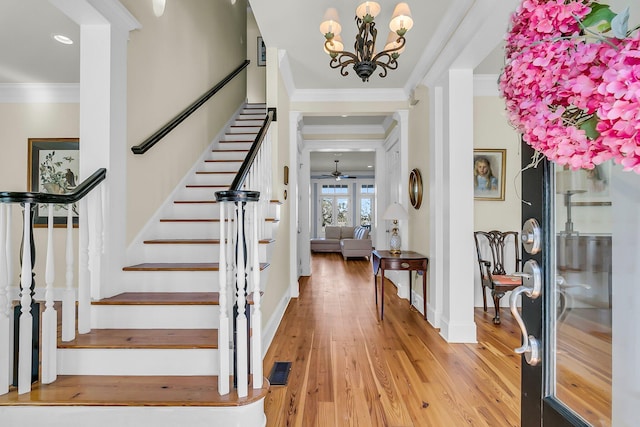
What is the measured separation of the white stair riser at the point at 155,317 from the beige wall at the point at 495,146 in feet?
10.6

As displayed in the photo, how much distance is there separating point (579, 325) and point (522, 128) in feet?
1.62

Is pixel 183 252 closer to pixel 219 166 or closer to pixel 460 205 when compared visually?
pixel 219 166

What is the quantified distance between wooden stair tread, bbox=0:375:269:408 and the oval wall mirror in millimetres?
2752

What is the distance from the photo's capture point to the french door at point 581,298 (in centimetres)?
69

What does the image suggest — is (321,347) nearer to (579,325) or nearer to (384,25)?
(579,325)

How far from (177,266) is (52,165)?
8.69 feet

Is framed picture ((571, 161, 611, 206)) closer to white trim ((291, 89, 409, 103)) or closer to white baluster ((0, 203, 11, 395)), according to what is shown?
white baluster ((0, 203, 11, 395))

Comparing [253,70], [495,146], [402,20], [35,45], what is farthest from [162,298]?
[253,70]

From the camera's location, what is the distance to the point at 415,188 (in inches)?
157

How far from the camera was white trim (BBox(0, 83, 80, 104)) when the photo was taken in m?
3.83

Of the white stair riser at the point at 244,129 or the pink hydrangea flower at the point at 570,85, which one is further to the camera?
the white stair riser at the point at 244,129

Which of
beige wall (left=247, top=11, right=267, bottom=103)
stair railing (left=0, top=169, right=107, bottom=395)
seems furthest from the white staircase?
beige wall (left=247, top=11, right=267, bottom=103)

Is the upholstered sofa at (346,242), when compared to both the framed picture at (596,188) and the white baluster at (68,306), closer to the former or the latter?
the white baluster at (68,306)

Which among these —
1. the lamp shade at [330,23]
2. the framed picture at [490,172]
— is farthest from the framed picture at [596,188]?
the framed picture at [490,172]
